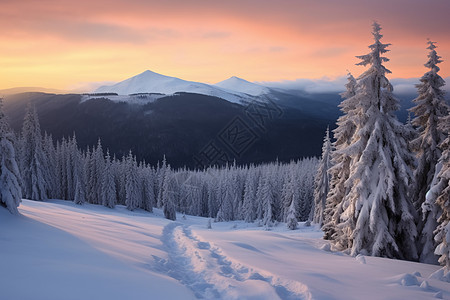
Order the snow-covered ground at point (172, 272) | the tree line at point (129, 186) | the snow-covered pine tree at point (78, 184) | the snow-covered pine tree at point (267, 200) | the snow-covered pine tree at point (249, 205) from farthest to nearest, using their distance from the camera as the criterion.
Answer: the snow-covered pine tree at point (249, 205) → the snow-covered pine tree at point (267, 200) → the snow-covered pine tree at point (78, 184) → the tree line at point (129, 186) → the snow-covered ground at point (172, 272)

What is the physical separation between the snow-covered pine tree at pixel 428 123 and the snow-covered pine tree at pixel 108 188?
55.5 meters

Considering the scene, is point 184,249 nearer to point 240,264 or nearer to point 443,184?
point 240,264

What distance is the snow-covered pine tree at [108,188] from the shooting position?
199 ft

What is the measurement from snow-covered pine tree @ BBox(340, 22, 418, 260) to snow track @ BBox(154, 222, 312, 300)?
821 centimetres

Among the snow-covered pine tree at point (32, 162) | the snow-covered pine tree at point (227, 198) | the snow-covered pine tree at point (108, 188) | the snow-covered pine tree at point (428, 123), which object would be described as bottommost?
the snow-covered pine tree at point (227, 198)

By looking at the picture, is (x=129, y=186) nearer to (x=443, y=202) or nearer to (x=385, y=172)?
(x=385, y=172)

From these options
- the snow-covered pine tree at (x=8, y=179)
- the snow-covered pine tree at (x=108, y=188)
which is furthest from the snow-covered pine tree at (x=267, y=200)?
the snow-covered pine tree at (x=8, y=179)

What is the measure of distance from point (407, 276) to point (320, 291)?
4.12 m

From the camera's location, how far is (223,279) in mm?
10039

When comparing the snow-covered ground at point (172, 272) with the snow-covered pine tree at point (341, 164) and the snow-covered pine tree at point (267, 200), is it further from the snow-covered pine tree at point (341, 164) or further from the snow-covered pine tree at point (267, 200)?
the snow-covered pine tree at point (267, 200)

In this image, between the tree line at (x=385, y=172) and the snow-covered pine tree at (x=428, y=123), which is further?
the snow-covered pine tree at (x=428, y=123)

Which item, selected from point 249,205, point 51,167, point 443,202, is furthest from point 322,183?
point 51,167

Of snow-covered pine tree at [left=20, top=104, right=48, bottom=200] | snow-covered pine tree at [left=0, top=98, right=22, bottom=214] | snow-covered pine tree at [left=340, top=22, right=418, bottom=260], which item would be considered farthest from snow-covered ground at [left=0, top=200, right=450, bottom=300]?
snow-covered pine tree at [left=20, top=104, right=48, bottom=200]

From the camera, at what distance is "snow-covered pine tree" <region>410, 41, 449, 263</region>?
1855cm
